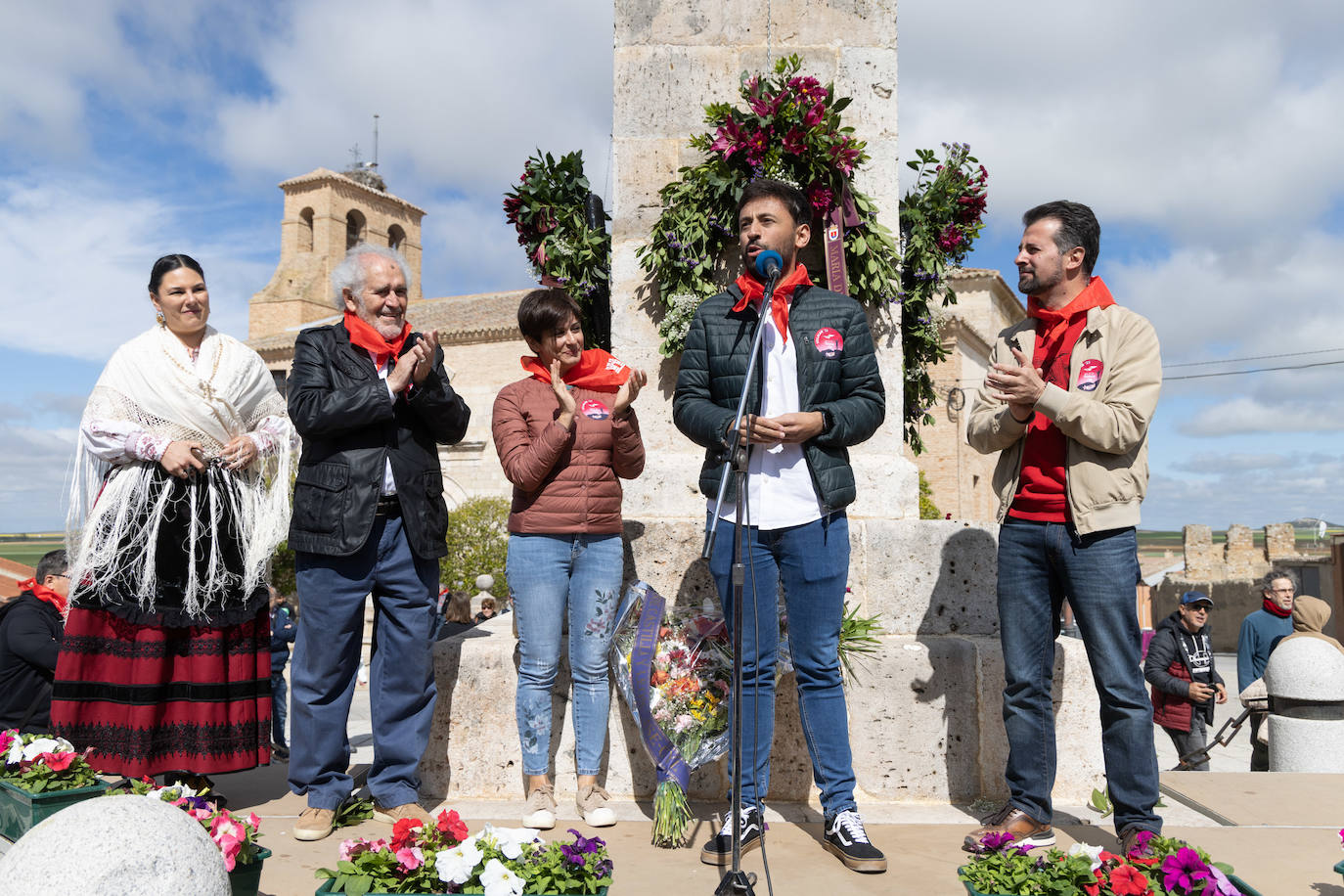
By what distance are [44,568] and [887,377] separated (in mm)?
3959

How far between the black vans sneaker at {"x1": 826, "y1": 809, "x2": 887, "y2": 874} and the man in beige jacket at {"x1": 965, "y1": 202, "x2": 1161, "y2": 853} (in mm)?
303

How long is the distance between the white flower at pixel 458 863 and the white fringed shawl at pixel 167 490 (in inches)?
70.1

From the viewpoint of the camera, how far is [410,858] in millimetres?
2266

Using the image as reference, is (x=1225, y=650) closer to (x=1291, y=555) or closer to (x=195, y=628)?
(x=1291, y=555)

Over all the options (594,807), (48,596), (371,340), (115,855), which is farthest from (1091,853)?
(48,596)

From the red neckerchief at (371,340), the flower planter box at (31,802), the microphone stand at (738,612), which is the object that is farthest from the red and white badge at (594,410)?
the flower planter box at (31,802)

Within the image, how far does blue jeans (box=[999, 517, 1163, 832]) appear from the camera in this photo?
3.00 m

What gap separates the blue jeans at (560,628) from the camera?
3.47m

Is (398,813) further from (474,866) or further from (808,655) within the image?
(808,655)

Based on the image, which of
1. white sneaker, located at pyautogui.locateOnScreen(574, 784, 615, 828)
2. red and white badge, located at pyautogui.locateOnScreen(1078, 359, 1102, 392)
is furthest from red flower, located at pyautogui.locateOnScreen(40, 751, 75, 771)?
red and white badge, located at pyautogui.locateOnScreen(1078, 359, 1102, 392)

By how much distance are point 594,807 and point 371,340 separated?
6.05 ft

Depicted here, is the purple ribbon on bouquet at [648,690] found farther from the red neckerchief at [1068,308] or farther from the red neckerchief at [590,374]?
the red neckerchief at [1068,308]

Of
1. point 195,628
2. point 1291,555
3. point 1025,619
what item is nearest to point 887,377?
point 1025,619

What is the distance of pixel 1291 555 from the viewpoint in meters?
25.0
